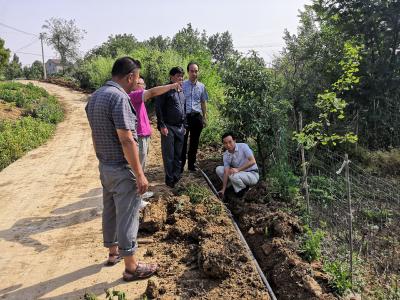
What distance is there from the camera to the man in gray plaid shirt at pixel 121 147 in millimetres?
3199

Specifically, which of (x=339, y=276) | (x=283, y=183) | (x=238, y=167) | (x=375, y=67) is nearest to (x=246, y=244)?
(x=339, y=276)

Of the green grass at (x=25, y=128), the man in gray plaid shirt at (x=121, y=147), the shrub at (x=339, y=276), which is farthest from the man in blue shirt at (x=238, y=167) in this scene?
the green grass at (x=25, y=128)

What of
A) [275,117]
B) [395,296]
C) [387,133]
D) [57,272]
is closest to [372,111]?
[387,133]

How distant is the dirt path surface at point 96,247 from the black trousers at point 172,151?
0.23m

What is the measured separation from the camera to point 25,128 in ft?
37.4

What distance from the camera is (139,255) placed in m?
4.20

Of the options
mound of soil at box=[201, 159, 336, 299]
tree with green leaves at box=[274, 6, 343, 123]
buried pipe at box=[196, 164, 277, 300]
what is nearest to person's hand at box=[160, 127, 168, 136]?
buried pipe at box=[196, 164, 277, 300]

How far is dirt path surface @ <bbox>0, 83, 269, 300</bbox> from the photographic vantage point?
11.7 feet

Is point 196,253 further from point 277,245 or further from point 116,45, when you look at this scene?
point 116,45

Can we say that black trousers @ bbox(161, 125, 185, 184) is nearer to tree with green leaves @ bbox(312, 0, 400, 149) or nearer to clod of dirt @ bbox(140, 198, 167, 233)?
clod of dirt @ bbox(140, 198, 167, 233)

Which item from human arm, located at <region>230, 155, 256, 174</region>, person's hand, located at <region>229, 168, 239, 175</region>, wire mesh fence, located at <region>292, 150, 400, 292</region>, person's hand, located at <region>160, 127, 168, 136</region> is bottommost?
wire mesh fence, located at <region>292, 150, 400, 292</region>

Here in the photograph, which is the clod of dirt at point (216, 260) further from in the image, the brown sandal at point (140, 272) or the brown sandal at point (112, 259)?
the brown sandal at point (112, 259)

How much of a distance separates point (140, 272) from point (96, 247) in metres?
1.03

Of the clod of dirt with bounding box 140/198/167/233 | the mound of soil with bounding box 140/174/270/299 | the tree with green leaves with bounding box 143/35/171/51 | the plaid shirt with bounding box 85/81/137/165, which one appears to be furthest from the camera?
the tree with green leaves with bounding box 143/35/171/51
